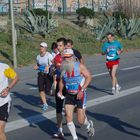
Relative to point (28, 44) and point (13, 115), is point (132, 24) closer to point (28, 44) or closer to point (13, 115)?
point (28, 44)

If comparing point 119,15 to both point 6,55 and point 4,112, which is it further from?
point 4,112

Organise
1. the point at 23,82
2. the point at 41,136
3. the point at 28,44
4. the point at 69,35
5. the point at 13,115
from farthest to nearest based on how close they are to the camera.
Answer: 1. the point at 69,35
2. the point at 28,44
3. the point at 23,82
4. the point at 13,115
5. the point at 41,136

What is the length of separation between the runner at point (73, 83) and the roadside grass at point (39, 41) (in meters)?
17.3

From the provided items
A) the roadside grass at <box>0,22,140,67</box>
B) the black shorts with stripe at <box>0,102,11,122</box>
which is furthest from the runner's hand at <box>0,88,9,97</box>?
the roadside grass at <box>0,22,140,67</box>

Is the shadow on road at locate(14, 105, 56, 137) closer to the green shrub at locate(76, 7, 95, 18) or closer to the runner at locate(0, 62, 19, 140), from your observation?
the runner at locate(0, 62, 19, 140)

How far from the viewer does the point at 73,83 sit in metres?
9.79

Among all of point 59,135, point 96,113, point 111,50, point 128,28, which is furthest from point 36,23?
point 59,135

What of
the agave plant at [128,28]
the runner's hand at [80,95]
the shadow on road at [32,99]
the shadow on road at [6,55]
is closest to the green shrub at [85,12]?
the agave plant at [128,28]

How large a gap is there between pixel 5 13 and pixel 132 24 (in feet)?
30.3

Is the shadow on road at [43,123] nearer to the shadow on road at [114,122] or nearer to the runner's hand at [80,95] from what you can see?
the shadow on road at [114,122]

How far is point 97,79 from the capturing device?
2192 cm

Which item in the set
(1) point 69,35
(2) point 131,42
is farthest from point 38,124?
(2) point 131,42

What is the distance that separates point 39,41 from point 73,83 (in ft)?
80.3

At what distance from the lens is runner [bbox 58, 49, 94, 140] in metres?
9.69
